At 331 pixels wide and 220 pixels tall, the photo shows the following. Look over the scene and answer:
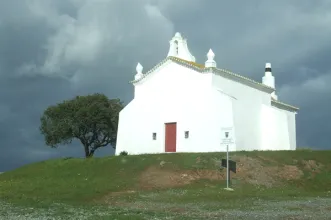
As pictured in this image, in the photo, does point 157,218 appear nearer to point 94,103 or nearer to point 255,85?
point 255,85

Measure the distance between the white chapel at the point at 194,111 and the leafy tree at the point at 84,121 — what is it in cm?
1527

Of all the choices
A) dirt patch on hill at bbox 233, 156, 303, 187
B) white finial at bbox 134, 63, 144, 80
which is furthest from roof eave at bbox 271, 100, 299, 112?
dirt patch on hill at bbox 233, 156, 303, 187

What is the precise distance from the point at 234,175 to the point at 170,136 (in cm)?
1295

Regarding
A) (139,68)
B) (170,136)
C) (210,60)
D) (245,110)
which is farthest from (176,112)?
(139,68)

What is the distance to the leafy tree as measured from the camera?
6444 centimetres

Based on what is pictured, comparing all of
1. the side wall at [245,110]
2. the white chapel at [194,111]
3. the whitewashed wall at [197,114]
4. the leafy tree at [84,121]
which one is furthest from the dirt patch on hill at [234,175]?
the leafy tree at [84,121]

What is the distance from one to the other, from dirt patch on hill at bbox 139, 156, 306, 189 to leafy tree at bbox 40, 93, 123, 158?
102 ft

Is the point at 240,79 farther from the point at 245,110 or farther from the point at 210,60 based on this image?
the point at 210,60

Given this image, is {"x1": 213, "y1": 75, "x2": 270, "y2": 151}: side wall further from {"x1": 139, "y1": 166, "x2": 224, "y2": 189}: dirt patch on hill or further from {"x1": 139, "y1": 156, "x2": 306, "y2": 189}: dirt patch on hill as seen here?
{"x1": 139, "y1": 166, "x2": 224, "y2": 189}: dirt patch on hill

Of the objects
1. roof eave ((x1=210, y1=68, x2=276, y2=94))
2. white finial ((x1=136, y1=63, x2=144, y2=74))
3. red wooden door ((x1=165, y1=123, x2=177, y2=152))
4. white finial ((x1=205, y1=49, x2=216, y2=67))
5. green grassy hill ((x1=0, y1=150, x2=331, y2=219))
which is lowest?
green grassy hill ((x1=0, y1=150, x2=331, y2=219))

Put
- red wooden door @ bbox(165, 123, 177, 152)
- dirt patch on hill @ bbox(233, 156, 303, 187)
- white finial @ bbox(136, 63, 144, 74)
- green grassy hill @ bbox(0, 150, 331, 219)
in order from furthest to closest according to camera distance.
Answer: white finial @ bbox(136, 63, 144, 74)
red wooden door @ bbox(165, 123, 177, 152)
dirt patch on hill @ bbox(233, 156, 303, 187)
green grassy hill @ bbox(0, 150, 331, 219)

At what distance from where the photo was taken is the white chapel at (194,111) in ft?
141

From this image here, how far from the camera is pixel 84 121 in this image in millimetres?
64500

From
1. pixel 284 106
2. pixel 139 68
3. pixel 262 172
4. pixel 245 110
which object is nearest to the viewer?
pixel 262 172
